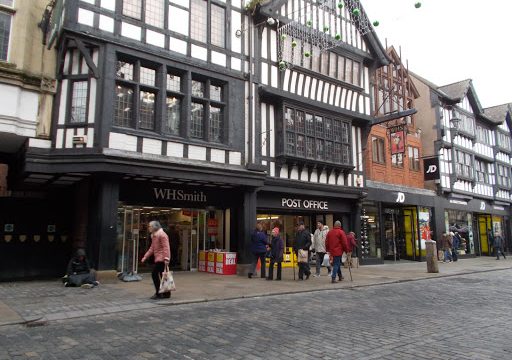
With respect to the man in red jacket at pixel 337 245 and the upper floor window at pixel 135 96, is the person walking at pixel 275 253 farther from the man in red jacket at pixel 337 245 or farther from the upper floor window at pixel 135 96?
the upper floor window at pixel 135 96

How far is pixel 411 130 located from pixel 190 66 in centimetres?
1617

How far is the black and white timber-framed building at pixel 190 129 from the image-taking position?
11461 mm

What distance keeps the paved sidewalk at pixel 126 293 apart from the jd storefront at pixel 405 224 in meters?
8.90

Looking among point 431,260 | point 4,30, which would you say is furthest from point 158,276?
point 431,260

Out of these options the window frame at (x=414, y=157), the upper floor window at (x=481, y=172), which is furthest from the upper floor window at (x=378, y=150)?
the upper floor window at (x=481, y=172)

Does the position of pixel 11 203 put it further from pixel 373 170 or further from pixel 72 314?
pixel 373 170

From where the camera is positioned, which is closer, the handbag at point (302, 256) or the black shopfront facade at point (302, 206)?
the handbag at point (302, 256)

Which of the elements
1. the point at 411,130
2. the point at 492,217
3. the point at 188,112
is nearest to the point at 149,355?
the point at 188,112

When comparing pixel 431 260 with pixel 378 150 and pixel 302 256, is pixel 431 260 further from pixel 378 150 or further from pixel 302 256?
pixel 378 150

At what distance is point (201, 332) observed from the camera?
6.16 m

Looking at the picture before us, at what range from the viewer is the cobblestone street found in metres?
5.18

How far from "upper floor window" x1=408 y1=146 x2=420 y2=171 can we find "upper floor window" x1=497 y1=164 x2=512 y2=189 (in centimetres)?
1162

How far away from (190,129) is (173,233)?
389 cm

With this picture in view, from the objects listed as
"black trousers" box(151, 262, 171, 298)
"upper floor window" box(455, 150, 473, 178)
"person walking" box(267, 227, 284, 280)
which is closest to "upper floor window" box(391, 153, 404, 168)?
"upper floor window" box(455, 150, 473, 178)
